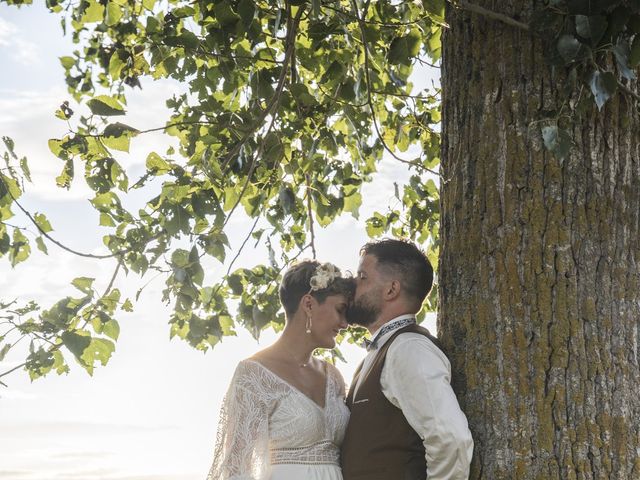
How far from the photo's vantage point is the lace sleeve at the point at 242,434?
3389 mm

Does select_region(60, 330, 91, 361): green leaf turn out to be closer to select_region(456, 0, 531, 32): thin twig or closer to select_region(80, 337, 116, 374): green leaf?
select_region(80, 337, 116, 374): green leaf

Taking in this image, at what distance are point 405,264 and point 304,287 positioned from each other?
0.64 metres

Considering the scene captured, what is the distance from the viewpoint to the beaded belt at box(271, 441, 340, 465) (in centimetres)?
355

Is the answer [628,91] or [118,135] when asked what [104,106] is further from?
[628,91]

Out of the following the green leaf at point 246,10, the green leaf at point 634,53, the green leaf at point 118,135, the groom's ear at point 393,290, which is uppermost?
the green leaf at point 246,10

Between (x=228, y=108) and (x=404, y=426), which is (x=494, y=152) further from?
(x=228, y=108)

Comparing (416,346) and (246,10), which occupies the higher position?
(246,10)

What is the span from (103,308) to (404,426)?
6.41 feet

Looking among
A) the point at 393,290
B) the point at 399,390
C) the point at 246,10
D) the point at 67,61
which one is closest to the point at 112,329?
the point at 393,290

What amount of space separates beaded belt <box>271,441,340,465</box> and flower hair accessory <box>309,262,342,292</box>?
0.71 m

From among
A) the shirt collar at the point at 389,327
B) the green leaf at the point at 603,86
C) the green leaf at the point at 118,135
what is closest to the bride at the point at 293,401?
the shirt collar at the point at 389,327

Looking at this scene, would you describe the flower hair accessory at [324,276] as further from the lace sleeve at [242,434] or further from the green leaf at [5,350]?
the green leaf at [5,350]

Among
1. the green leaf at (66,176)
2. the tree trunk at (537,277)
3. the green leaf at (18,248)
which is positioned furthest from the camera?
the green leaf at (18,248)

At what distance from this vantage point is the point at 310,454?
3.56 meters
